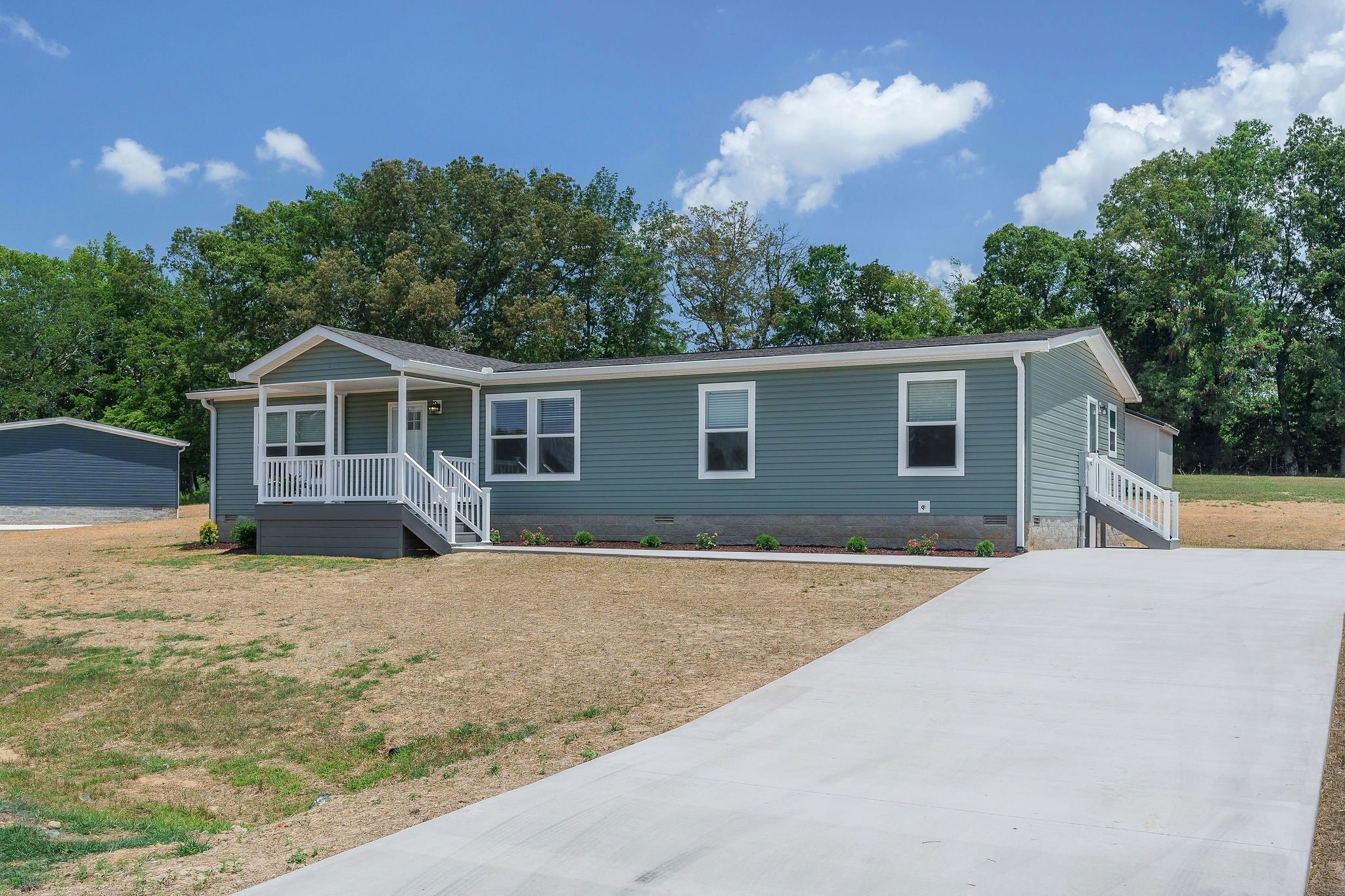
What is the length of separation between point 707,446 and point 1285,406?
110ft

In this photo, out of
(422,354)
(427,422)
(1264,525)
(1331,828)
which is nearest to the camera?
(1331,828)

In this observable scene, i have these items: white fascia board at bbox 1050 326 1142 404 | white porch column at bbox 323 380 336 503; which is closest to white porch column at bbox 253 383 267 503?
white porch column at bbox 323 380 336 503

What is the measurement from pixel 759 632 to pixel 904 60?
16863mm

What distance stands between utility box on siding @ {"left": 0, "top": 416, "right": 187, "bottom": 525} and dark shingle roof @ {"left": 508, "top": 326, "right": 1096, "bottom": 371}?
18.5m

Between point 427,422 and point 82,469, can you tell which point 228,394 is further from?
point 82,469

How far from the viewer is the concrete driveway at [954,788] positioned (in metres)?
A: 3.78

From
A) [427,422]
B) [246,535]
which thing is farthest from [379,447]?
[246,535]

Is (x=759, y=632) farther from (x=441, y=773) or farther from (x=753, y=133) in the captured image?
(x=753, y=133)

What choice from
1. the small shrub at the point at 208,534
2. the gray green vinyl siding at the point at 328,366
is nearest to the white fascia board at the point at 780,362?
the gray green vinyl siding at the point at 328,366

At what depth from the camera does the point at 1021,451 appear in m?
14.4

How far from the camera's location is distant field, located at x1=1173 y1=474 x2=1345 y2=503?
25.2m

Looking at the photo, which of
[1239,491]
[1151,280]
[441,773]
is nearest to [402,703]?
[441,773]

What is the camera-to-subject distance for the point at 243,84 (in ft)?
120

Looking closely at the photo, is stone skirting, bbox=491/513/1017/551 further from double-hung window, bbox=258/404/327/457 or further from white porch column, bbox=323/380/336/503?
double-hung window, bbox=258/404/327/457
